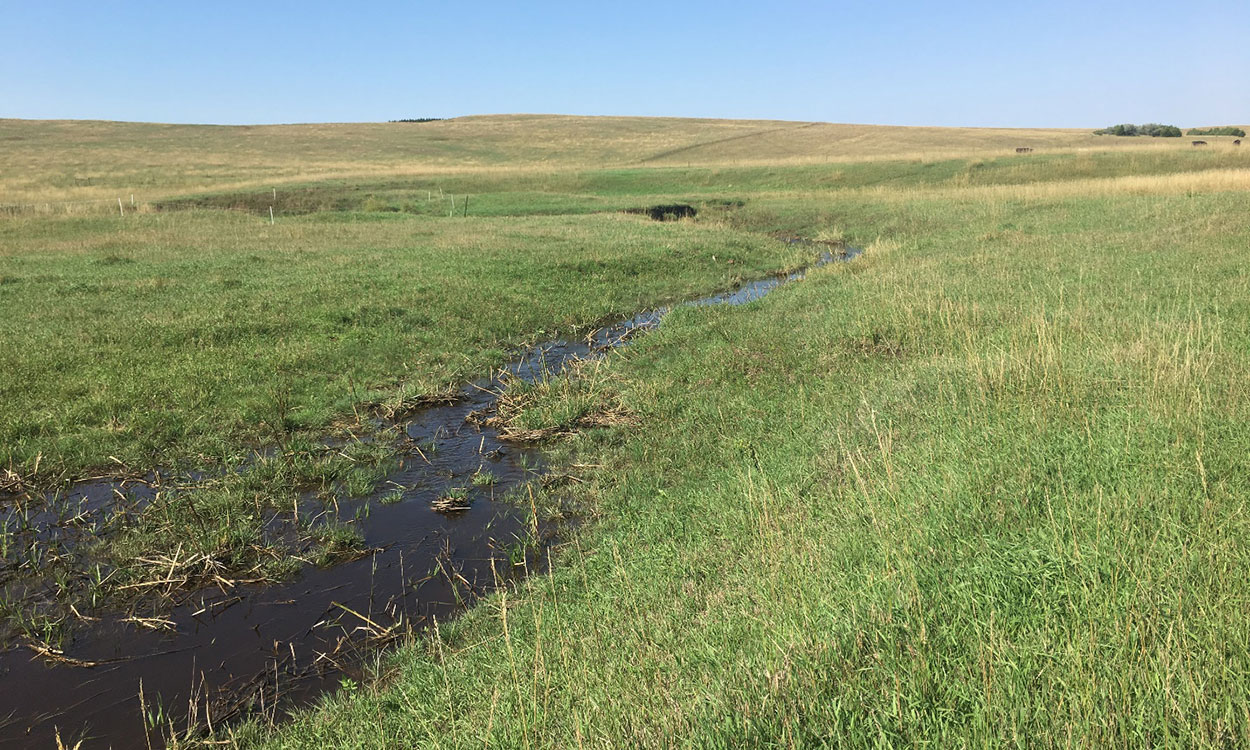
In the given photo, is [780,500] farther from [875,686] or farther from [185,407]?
[185,407]

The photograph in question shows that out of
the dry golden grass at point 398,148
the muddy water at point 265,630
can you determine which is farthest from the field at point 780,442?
the dry golden grass at point 398,148

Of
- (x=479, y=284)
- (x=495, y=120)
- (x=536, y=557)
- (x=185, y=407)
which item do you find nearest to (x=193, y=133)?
(x=495, y=120)

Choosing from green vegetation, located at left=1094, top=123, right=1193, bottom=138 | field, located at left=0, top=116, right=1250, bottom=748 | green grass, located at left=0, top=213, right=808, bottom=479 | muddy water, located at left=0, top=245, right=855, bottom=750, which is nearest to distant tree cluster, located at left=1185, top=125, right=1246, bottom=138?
green vegetation, located at left=1094, top=123, right=1193, bottom=138

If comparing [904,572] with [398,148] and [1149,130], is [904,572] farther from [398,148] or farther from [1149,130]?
[1149,130]

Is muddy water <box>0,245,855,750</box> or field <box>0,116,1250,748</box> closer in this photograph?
field <box>0,116,1250,748</box>

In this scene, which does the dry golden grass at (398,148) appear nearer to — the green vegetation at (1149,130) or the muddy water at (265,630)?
the green vegetation at (1149,130)

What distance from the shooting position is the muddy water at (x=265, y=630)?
5.46 m

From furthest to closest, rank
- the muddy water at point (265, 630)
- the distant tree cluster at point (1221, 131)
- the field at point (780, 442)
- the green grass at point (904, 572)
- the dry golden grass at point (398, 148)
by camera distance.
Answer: the distant tree cluster at point (1221, 131), the dry golden grass at point (398, 148), the muddy water at point (265, 630), the field at point (780, 442), the green grass at point (904, 572)

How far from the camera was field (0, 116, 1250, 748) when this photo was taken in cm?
349

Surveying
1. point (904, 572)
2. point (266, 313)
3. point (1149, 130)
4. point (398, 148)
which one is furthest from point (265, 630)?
point (1149, 130)

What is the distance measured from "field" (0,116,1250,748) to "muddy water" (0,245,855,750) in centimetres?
50

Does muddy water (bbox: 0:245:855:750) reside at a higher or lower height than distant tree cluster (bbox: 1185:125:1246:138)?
lower

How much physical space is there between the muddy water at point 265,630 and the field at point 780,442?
0.50m

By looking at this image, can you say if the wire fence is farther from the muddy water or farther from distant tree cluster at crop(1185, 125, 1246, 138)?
distant tree cluster at crop(1185, 125, 1246, 138)
